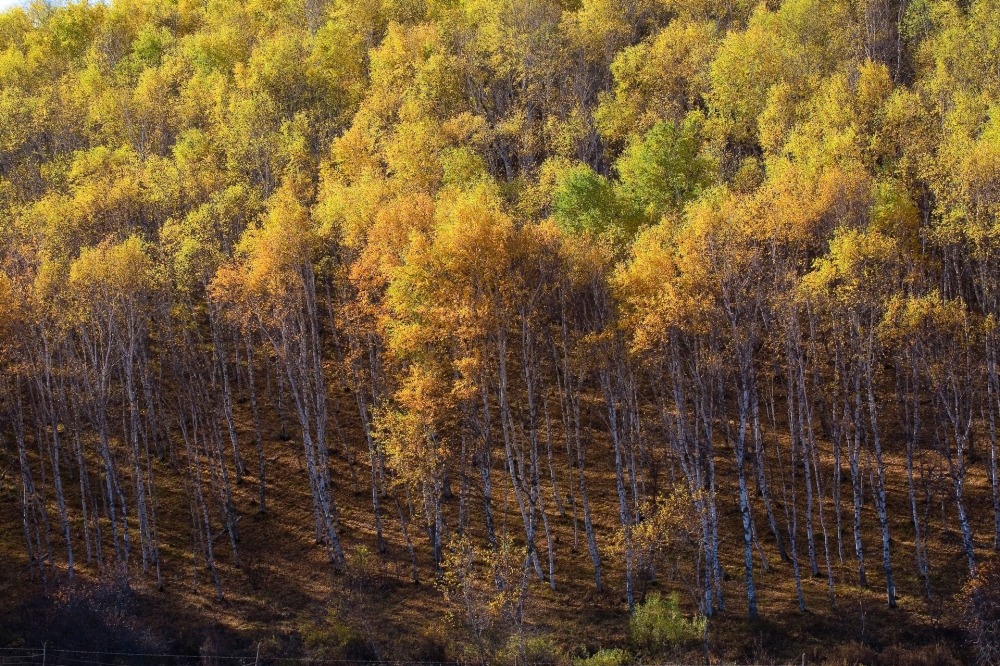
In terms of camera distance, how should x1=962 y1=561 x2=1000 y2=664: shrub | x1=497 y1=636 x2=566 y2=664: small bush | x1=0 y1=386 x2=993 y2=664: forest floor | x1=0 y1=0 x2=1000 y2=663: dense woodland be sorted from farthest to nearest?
x1=0 y1=0 x2=1000 y2=663: dense woodland → x1=0 y1=386 x2=993 y2=664: forest floor → x1=497 y1=636 x2=566 y2=664: small bush → x1=962 y1=561 x2=1000 y2=664: shrub

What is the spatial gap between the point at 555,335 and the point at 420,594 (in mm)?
15079

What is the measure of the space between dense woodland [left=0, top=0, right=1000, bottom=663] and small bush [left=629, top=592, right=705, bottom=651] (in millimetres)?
1679

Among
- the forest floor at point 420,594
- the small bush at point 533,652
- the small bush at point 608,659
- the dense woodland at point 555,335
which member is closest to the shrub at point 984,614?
the dense woodland at point 555,335

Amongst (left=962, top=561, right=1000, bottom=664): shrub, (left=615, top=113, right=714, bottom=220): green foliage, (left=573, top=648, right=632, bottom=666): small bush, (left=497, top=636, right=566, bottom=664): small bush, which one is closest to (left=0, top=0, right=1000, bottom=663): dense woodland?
(left=615, top=113, right=714, bottom=220): green foliage

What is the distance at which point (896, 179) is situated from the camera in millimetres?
46625

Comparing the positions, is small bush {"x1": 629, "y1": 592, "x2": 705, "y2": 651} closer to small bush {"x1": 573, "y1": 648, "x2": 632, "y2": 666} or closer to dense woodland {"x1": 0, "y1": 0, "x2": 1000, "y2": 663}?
small bush {"x1": 573, "y1": 648, "x2": 632, "y2": 666}

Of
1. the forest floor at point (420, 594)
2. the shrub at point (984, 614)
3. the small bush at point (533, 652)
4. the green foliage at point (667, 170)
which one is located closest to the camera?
the shrub at point (984, 614)

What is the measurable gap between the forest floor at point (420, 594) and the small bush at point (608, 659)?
107 centimetres

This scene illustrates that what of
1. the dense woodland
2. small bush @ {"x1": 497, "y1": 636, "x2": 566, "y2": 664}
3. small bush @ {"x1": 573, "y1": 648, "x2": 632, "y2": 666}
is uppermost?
the dense woodland

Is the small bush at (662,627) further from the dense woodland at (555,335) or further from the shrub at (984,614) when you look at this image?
the shrub at (984,614)

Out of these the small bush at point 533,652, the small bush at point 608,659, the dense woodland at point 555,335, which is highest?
the dense woodland at point 555,335

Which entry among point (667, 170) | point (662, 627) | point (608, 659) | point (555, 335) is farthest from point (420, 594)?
point (667, 170)

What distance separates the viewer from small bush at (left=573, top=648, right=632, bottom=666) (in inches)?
1105

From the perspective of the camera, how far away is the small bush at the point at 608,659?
28.1 metres
